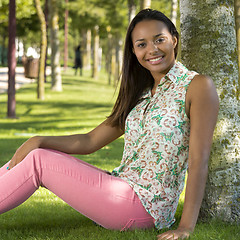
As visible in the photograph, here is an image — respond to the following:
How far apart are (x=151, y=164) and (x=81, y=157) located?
17.8 feet

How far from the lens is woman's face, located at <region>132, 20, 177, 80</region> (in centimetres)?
353

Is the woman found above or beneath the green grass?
above

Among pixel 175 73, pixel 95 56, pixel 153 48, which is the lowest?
pixel 95 56

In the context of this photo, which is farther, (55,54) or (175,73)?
(55,54)

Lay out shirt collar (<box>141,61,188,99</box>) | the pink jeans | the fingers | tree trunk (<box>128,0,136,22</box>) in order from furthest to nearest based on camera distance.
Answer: tree trunk (<box>128,0,136,22</box>)
shirt collar (<box>141,61,188,99</box>)
the pink jeans
the fingers

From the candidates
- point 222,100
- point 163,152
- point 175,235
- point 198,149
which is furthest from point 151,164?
point 222,100

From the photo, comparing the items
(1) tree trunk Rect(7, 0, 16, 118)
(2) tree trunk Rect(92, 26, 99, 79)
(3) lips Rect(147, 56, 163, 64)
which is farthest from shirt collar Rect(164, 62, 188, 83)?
(2) tree trunk Rect(92, 26, 99, 79)

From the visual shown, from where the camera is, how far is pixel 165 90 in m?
3.58

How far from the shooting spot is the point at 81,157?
28.7 ft

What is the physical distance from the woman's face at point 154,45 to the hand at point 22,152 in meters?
0.97

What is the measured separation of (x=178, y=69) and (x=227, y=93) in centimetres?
62

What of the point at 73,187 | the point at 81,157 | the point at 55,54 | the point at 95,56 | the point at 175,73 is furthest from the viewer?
the point at 95,56

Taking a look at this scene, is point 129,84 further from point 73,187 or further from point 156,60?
point 73,187

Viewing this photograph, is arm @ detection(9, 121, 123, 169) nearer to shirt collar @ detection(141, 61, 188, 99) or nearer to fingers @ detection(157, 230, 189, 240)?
shirt collar @ detection(141, 61, 188, 99)
